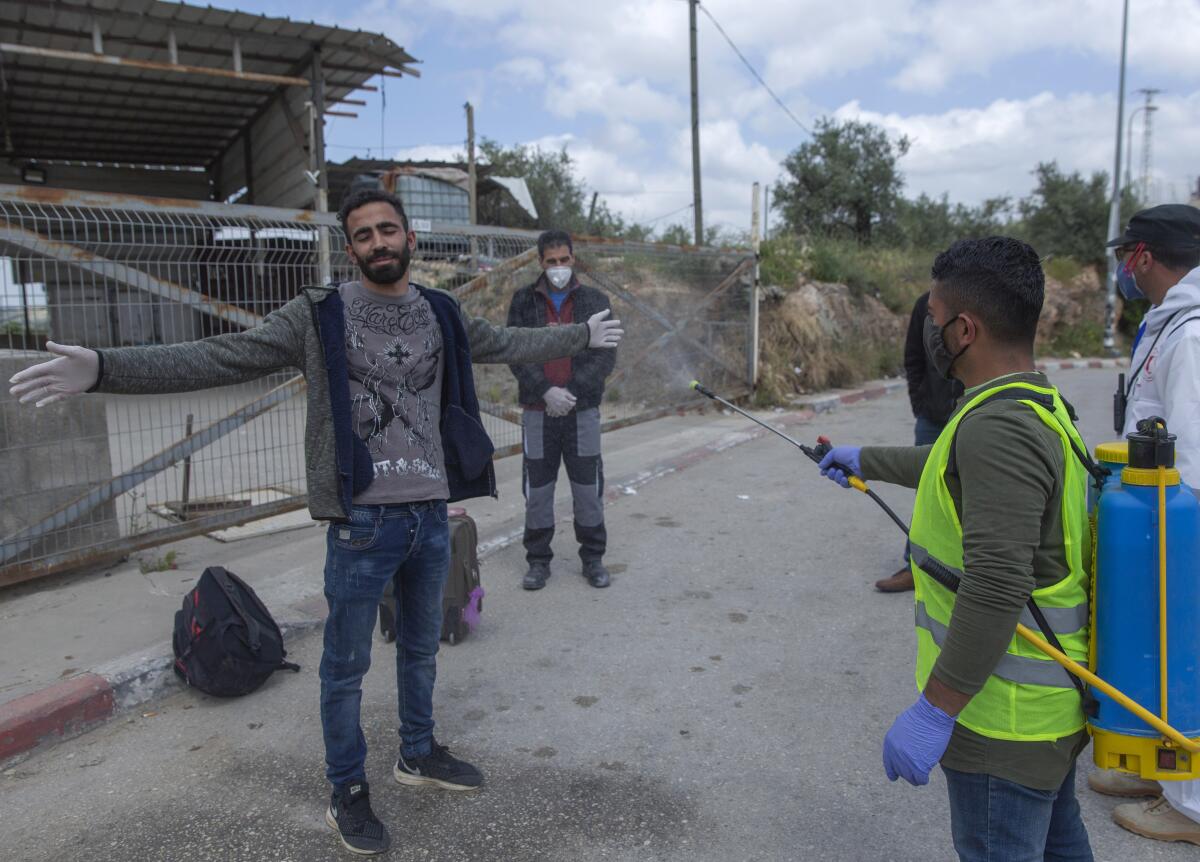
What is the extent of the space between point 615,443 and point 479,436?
646 centimetres

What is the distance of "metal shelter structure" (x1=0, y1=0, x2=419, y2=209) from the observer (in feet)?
39.5

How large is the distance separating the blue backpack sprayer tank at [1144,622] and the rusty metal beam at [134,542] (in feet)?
13.8

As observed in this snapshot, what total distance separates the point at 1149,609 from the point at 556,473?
146 inches

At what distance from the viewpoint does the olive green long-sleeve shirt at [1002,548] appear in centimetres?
156

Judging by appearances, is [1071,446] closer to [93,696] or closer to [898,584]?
[898,584]

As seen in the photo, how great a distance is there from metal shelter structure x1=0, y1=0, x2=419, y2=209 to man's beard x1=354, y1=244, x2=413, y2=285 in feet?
37.5

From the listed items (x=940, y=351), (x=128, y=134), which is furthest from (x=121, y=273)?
(x=128, y=134)

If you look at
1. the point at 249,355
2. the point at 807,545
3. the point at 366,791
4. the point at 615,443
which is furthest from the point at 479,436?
the point at 615,443

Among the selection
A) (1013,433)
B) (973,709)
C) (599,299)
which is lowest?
(973,709)

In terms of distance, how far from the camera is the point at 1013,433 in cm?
158

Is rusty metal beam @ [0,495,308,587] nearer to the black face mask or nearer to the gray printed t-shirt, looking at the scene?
the gray printed t-shirt

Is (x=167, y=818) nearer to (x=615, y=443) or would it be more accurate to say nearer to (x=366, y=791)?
(x=366, y=791)

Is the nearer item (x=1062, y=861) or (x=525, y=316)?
(x=1062, y=861)

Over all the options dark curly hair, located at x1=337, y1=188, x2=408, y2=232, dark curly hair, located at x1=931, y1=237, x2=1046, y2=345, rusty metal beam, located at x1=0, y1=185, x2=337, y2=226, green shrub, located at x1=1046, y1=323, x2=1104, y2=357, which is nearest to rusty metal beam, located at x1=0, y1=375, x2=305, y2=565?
rusty metal beam, located at x1=0, y1=185, x2=337, y2=226
